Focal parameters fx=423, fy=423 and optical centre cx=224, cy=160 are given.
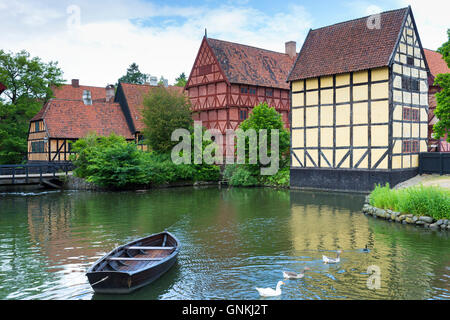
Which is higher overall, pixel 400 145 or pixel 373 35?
pixel 373 35

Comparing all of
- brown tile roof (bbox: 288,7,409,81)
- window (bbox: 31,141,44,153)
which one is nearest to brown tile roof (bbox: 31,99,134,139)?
window (bbox: 31,141,44,153)

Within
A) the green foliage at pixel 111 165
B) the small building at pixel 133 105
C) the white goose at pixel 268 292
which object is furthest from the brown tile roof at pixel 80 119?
the white goose at pixel 268 292

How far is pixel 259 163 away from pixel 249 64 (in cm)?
1144

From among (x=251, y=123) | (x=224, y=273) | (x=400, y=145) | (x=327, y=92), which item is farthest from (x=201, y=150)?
(x=224, y=273)

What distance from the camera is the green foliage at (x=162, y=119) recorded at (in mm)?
36969

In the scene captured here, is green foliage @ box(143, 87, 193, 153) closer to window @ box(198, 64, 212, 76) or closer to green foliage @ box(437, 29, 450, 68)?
window @ box(198, 64, 212, 76)

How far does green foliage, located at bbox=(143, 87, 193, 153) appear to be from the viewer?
37.0 m

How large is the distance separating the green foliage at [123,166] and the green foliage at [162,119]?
5.21 ft

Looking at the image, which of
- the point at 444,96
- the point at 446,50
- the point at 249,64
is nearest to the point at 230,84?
the point at 249,64

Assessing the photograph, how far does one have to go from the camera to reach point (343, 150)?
2764 centimetres
